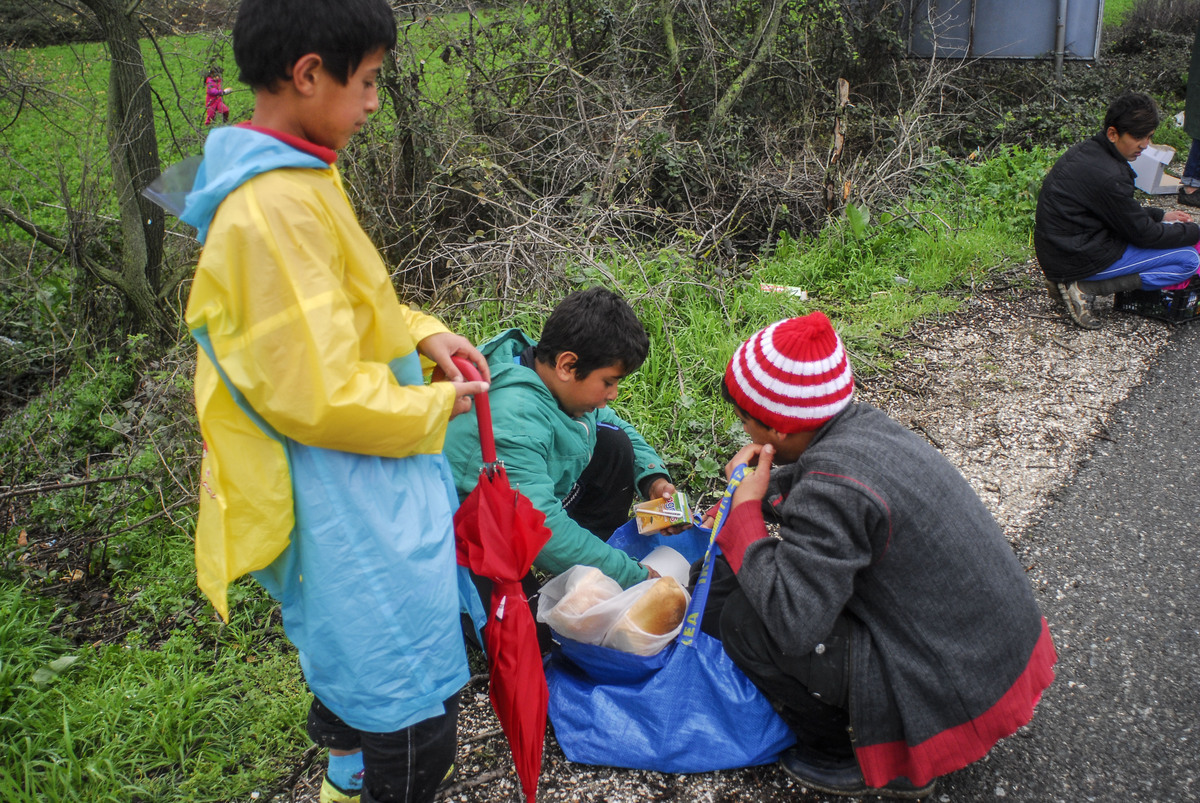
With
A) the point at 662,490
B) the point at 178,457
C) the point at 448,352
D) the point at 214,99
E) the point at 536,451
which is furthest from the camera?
the point at 214,99

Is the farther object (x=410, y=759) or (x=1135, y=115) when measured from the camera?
(x=1135, y=115)

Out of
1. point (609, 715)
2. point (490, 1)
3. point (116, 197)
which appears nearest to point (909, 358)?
point (609, 715)

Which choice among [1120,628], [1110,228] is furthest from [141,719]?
[1110,228]

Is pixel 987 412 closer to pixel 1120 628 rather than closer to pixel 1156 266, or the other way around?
pixel 1120 628

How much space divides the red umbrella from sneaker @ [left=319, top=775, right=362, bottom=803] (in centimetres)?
42

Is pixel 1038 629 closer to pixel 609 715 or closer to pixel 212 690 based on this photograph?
pixel 609 715

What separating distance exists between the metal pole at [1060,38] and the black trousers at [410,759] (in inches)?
351

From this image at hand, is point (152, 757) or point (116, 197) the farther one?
point (116, 197)

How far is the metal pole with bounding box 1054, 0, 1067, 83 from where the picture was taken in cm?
784

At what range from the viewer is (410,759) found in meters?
1.57

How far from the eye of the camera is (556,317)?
2.39 metres

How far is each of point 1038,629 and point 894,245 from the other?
166 inches

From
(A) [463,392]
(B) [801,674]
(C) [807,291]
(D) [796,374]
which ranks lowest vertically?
(C) [807,291]

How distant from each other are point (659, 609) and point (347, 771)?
33.8 inches
